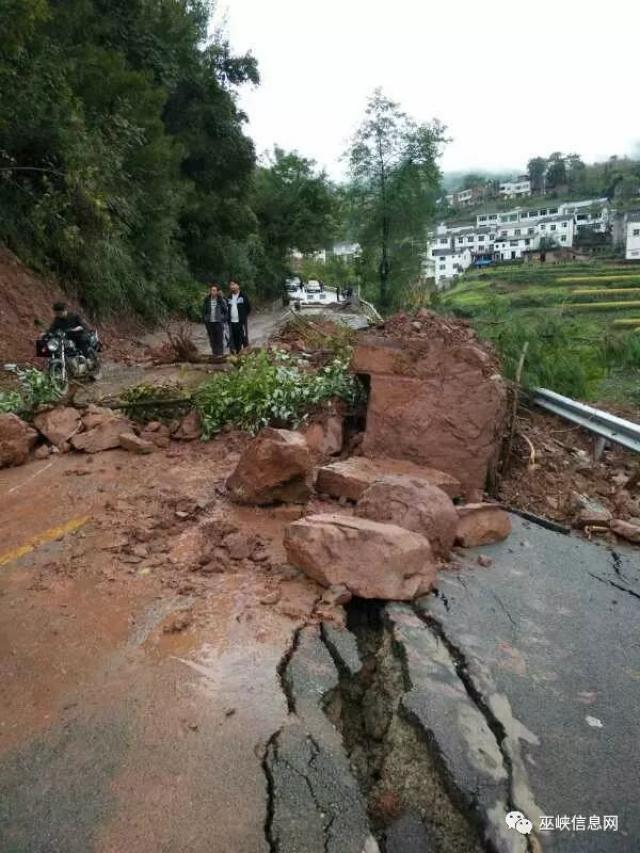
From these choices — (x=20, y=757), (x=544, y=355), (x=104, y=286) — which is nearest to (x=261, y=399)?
(x=544, y=355)

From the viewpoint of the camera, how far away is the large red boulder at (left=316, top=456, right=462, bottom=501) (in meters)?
5.01

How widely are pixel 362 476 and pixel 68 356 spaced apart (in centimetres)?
674

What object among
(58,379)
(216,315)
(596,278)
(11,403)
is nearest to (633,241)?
(596,278)

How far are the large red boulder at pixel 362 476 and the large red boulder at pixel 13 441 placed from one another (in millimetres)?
3095

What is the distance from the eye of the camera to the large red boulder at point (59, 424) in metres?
6.50

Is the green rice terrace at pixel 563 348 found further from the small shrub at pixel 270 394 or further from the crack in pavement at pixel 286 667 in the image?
the crack in pavement at pixel 286 667

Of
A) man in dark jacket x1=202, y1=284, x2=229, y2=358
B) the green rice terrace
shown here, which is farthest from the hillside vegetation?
the green rice terrace

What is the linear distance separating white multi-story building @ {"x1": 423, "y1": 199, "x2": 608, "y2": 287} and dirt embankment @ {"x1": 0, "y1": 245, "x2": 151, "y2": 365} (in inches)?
2689

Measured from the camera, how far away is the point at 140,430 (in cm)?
688

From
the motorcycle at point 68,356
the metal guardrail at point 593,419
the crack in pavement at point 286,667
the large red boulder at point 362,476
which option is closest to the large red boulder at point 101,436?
the large red boulder at point 362,476

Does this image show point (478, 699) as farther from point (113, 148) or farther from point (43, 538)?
point (113, 148)

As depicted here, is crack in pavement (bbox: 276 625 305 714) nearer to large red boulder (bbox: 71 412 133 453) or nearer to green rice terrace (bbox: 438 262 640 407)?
large red boulder (bbox: 71 412 133 453)

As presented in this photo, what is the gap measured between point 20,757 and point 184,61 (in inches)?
1052

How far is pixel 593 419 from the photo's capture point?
642 cm
